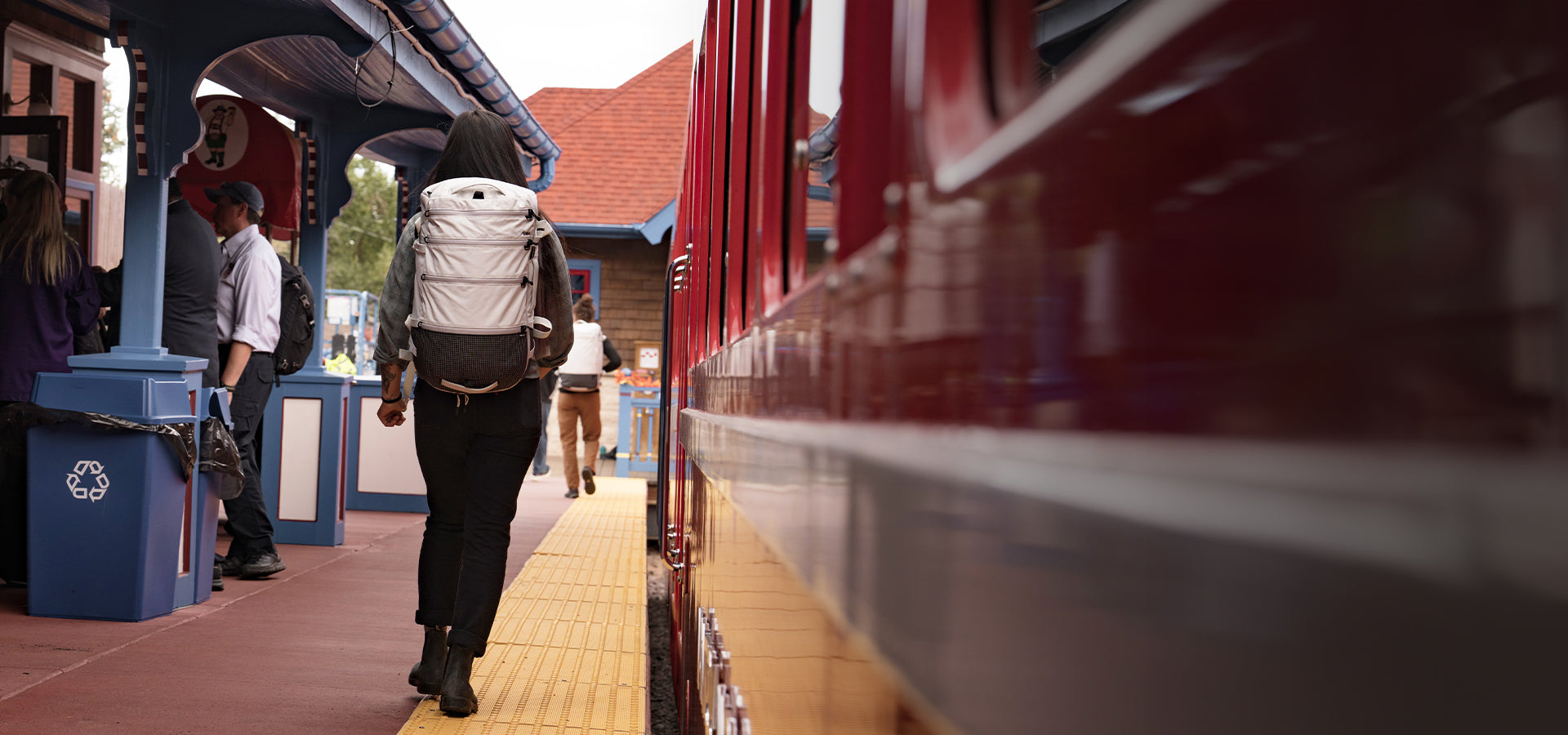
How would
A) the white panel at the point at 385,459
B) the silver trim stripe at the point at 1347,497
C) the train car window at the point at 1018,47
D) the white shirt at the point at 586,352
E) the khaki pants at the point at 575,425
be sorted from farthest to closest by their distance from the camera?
1. the khaki pants at the point at 575,425
2. the white shirt at the point at 586,352
3. the white panel at the point at 385,459
4. the train car window at the point at 1018,47
5. the silver trim stripe at the point at 1347,497

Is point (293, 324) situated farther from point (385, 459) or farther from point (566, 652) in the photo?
point (566, 652)

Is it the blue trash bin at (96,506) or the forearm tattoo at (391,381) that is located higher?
the forearm tattoo at (391,381)

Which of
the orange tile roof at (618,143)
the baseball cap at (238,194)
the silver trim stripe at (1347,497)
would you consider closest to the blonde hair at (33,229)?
the baseball cap at (238,194)

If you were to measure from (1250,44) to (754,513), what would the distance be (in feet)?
3.76

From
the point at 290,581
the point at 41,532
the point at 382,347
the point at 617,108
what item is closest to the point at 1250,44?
the point at 382,347

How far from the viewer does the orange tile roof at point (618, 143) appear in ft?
59.3

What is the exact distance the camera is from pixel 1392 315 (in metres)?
0.28

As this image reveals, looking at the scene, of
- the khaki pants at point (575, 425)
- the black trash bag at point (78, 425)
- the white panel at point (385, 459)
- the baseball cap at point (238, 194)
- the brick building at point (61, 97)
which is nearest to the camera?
the black trash bag at point (78, 425)

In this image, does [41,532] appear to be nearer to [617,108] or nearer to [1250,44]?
[1250,44]

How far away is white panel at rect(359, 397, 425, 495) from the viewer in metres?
8.60

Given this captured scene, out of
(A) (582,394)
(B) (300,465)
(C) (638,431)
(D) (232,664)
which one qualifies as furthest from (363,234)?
(D) (232,664)

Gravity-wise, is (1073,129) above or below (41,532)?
above

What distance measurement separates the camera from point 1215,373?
0.35 meters

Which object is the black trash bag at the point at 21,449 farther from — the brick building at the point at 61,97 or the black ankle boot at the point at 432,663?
the brick building at the point at 61,97
